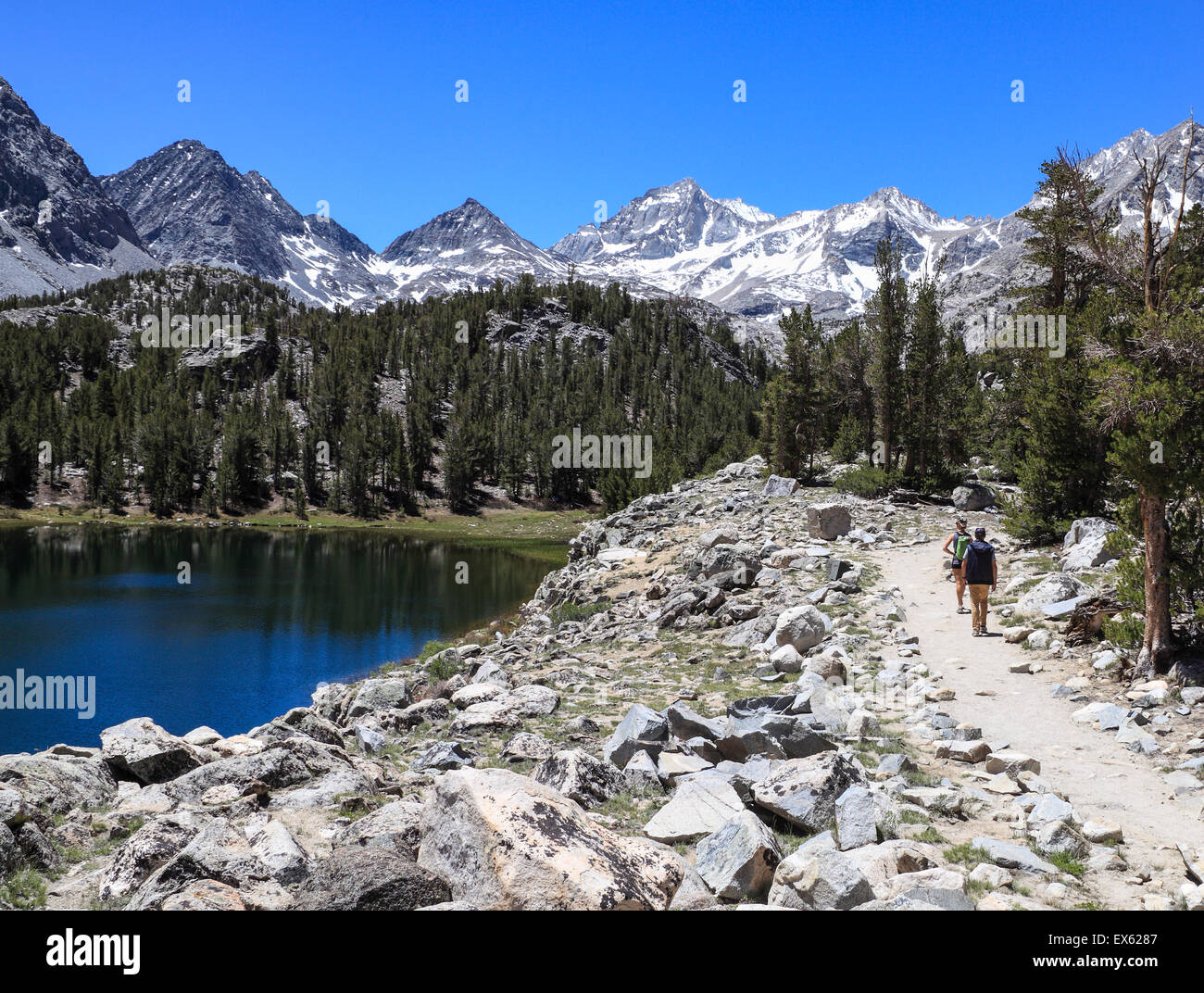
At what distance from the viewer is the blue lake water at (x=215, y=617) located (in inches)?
1321

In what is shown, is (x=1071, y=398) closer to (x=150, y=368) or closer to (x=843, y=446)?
(x=843, y=446)

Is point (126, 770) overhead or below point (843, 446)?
below

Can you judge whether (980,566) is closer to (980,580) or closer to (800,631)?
(980,580)

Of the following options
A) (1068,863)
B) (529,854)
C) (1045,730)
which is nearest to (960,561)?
(1045,730)

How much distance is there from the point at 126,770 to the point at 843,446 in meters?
54.9

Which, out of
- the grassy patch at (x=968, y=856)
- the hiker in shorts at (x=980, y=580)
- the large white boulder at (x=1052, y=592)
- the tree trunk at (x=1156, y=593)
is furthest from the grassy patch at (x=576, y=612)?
the grassy patch at (x=968, y=856)

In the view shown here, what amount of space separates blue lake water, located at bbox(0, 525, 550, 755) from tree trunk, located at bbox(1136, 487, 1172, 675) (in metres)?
29.5

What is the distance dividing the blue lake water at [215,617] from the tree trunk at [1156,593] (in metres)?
29.5

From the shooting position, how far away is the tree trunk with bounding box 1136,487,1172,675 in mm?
12898

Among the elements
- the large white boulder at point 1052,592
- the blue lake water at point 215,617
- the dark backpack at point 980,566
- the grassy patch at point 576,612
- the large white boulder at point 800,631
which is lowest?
the blue lake water at point 215,617

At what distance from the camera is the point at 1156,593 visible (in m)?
13.0

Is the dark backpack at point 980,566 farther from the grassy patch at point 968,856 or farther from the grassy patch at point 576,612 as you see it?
the grassy patch at point 576,612
